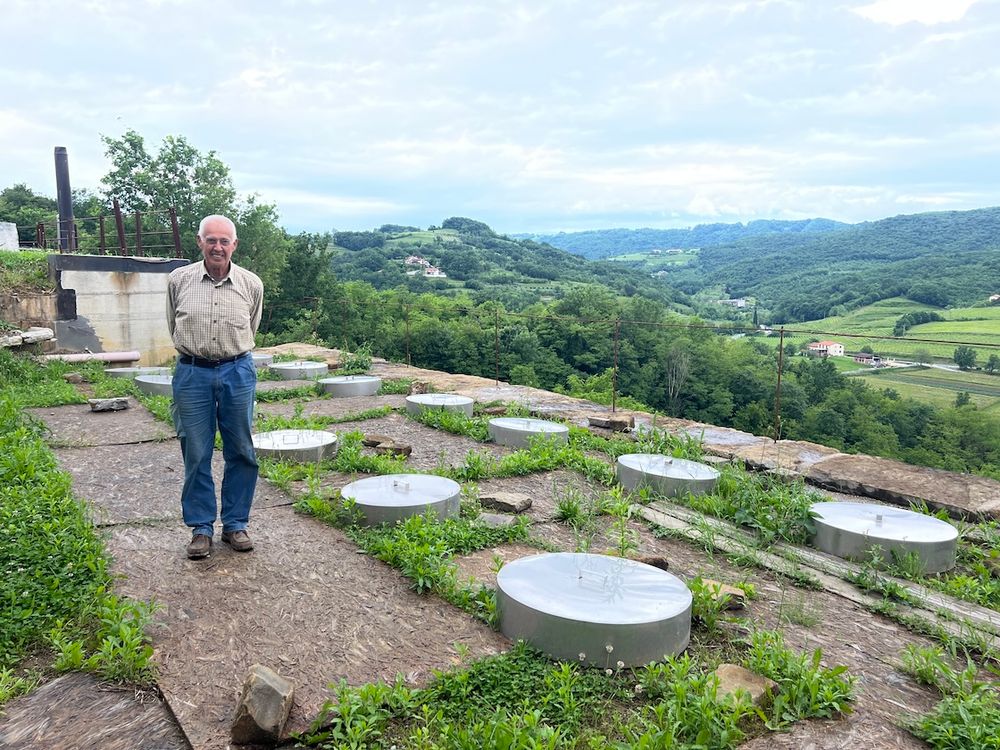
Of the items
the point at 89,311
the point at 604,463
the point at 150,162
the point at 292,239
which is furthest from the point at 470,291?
the point at 604,463

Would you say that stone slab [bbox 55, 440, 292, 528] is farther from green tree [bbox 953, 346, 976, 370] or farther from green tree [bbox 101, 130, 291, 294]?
green tree [bbox 101, 130, 291, 294]

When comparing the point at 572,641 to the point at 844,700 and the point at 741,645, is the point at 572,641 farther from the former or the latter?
the point at 844,700

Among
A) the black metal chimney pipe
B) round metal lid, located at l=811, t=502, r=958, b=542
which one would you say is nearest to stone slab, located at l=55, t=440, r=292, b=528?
round metal lid, located at l=811, t=502, r=958, b=542

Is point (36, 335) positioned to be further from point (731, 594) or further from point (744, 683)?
point (744, 683)

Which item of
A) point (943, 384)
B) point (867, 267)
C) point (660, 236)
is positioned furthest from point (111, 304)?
point (660, 236)

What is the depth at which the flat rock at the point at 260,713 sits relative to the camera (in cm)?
206

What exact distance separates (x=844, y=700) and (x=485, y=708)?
4.06 feet

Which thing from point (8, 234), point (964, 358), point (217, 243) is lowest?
point (964, 358)

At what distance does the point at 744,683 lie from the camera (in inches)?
93.0

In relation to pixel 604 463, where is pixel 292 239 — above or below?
above

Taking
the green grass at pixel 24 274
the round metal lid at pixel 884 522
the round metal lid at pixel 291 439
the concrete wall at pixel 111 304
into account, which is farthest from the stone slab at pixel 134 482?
the green grass at pixel 24 274

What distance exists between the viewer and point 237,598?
2967 millimetres

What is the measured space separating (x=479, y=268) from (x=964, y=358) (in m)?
66.1

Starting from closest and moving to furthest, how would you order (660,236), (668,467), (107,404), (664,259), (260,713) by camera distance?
(260,713), (668,467), (107,404), (664,259), (660,236)
